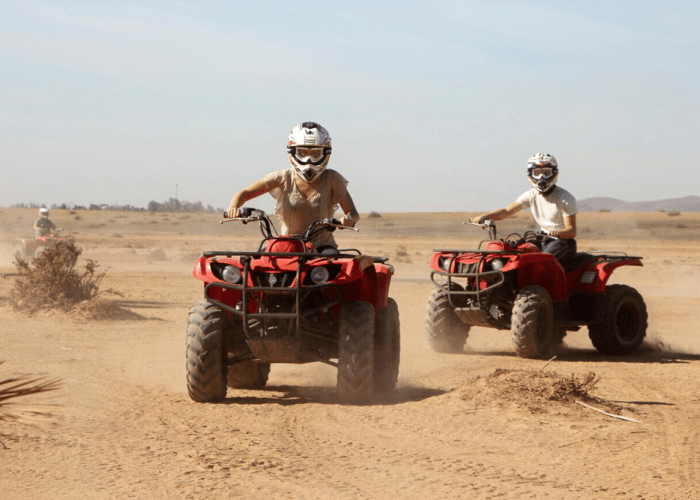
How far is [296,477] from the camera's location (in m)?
6.00

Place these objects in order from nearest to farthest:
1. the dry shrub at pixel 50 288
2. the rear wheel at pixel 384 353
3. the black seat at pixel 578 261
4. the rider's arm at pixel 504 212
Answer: the rear wheel at pixel 384 353, the rider's arm at pixel 504 212, the black seat at pixel 578 261, the dry shrub at pixel 50 288

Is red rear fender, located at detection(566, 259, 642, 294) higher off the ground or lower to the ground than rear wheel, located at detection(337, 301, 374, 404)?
higher

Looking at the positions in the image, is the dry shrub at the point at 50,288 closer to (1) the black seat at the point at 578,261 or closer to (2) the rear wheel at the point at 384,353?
(1) the black seat at the point at 578,261

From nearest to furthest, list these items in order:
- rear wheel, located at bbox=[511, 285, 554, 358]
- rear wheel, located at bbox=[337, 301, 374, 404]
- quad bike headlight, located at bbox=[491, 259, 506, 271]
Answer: rear wheel, located at bbox=[337, 301, 374, 404], rear wheel, located at bbox=[511, 285, 554, 358], quad bike headlight, located at bbox=[491, 259, 506, 271]

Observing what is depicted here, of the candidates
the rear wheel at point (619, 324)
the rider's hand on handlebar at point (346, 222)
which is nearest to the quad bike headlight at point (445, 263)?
the rear wheel at point (619, 324)

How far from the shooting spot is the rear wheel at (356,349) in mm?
8266

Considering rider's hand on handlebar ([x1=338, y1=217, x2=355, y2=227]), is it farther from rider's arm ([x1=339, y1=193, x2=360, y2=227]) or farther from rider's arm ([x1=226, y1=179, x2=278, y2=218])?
rider's arm ([x1=226, y1=179, x2=278, y2=218])

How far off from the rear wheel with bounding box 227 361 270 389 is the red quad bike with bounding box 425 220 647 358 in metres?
3.53

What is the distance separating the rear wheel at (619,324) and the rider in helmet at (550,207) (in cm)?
83

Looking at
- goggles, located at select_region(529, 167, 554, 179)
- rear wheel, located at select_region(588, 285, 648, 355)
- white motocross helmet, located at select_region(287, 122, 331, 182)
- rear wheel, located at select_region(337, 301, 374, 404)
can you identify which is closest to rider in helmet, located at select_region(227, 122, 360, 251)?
white motocross helmet, located at select_region(287, 122, 331, 182)

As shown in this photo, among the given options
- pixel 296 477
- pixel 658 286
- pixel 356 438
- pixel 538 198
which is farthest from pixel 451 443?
pixel 658 286

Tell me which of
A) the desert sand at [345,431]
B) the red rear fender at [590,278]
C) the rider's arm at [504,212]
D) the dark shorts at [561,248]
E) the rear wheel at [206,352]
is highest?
the rider's arm at [504,212]

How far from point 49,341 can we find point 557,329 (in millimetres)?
6645

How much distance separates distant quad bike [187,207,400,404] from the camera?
815 cm
